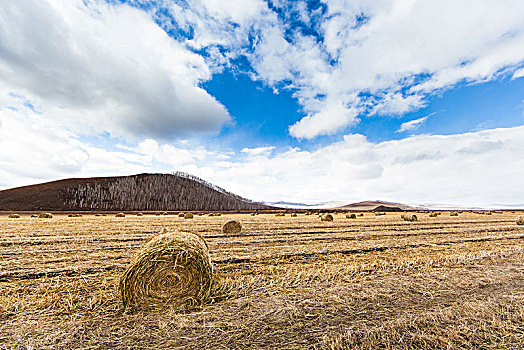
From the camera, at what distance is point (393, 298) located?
5.52 meters

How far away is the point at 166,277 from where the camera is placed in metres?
5.48

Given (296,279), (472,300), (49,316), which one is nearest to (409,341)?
(472,300)

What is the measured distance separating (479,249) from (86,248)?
16.6 m

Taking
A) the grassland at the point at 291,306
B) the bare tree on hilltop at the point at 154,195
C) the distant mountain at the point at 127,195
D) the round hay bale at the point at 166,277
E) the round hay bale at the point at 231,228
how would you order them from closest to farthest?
the grassland at the point at 291,306
the round hay bale at the point at 166,277
the round hay bale at the point at 231,228
the distant mountain at the point at 127,195
the bare tree on hilltop at the point at 154,195

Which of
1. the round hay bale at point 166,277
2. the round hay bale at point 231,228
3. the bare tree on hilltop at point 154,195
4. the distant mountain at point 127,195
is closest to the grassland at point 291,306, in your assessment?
the round hay bale at point 166,277

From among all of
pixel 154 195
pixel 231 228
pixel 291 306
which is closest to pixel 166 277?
pixel 291 306

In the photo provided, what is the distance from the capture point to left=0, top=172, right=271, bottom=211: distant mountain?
87.7 metres

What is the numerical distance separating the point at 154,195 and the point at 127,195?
1057 centimetres

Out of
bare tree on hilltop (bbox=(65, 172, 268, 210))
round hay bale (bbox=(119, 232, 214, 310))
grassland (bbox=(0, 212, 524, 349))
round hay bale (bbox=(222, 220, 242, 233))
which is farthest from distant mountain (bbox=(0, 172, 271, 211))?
round hay bale (bbox=(119, 232, 214, 310))

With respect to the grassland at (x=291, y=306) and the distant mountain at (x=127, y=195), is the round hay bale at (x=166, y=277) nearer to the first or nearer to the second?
the grassland at (x=291, y=306)

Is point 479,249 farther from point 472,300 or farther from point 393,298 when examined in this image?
point 393,298

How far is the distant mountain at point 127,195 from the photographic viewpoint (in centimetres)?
8769

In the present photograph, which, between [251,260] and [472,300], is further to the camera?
[251,260]

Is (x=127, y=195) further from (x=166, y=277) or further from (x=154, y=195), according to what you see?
(x=166, y=277)
